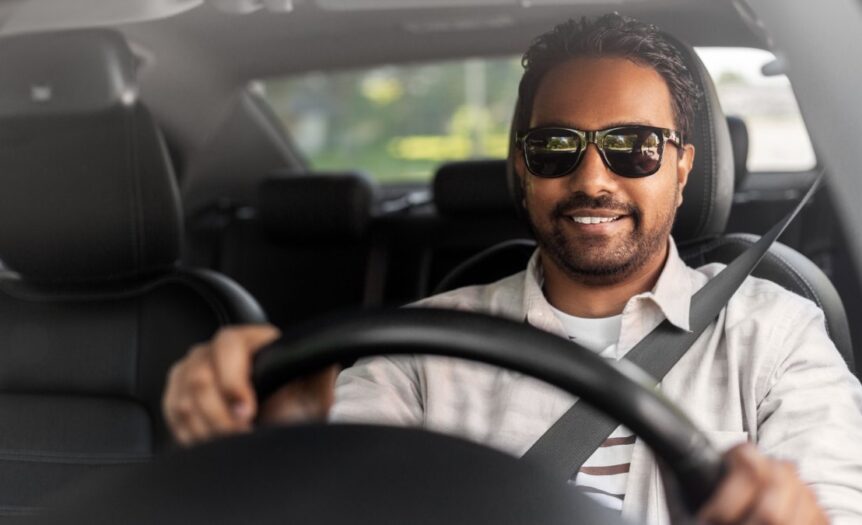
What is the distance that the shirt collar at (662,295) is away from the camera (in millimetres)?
1310

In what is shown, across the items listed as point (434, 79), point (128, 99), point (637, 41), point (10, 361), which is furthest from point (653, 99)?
point (434, 79)

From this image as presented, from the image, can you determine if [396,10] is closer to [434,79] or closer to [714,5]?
[714,5]

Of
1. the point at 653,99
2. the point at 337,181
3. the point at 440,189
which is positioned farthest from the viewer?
the point at 337,181

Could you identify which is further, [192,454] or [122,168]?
[122,168]

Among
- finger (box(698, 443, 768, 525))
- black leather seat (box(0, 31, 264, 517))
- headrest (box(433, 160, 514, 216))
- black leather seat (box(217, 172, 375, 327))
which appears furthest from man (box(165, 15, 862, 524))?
black leather seat (box(217, 172, 375, 327))

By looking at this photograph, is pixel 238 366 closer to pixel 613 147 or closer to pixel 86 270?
pixel 613 147

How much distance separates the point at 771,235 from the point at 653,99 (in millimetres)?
220

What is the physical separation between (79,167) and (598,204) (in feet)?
2.60

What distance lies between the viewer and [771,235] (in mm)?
1325

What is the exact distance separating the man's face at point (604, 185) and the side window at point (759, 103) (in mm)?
88

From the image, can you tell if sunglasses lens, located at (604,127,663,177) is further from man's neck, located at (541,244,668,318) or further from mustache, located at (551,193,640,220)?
man's neck, located at (541,244,668,318)

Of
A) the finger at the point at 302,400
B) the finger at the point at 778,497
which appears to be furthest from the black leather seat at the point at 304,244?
the finger at the point at 778,497

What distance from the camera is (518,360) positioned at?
0.79 m

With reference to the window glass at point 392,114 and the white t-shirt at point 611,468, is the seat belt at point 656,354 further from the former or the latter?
the window glass at point 392,114
